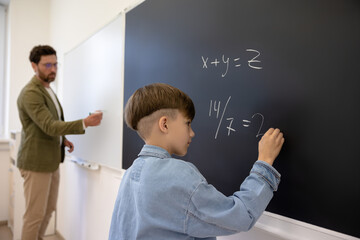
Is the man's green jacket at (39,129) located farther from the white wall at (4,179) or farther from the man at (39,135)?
the white wall at (4,179)

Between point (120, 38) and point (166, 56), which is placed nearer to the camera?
point (166, 56)

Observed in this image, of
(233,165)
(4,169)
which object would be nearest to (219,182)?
(233,165)

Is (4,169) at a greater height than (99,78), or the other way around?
(99,78)

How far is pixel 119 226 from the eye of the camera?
0.88 metres

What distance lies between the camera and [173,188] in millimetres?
732

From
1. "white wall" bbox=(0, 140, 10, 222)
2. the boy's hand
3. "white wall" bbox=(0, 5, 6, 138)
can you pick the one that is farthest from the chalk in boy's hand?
"white wall" bbox=(0, 5, 6, 138)

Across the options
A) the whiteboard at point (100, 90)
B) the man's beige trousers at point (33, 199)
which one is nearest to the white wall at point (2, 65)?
the whiteboard at point (100, 90)

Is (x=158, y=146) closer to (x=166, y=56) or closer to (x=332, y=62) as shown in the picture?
(x=332, y=62)

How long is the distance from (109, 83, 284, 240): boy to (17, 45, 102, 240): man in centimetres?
123

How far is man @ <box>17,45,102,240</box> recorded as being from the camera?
198cm

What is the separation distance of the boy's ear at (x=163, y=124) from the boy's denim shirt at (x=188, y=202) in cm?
9

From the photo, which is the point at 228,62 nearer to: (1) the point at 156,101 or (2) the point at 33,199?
(1) the point at 156,101

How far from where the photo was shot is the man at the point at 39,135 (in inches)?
77.9

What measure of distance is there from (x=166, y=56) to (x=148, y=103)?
632 mm
